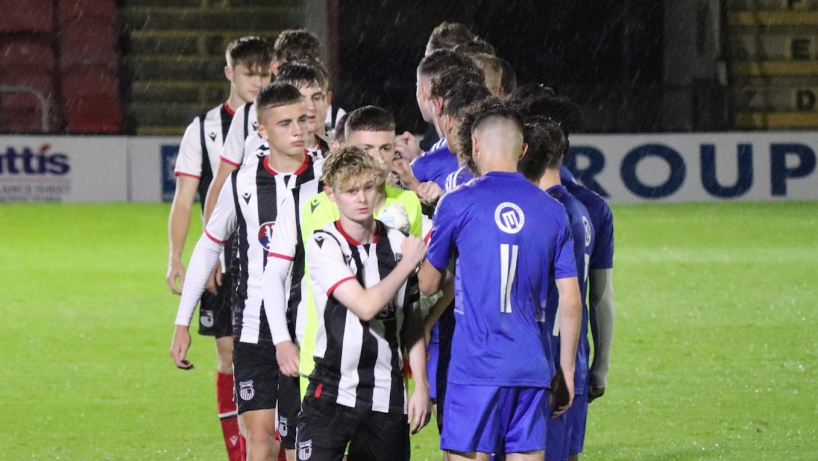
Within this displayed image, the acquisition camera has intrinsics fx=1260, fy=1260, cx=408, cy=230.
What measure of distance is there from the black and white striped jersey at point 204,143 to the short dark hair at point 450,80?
1.58 metres

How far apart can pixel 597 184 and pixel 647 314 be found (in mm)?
7478

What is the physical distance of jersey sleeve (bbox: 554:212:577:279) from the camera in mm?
4090

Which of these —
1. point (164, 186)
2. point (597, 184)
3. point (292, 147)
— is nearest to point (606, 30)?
point (597, 184)

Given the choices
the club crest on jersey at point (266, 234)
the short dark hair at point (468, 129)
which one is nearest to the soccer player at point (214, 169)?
the club crest on jersey at point (266, 234)

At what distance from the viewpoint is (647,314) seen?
10.2 meters

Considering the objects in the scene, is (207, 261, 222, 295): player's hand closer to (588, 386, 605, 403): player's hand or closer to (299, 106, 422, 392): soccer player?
(299, 106, 422, 392): soccer player

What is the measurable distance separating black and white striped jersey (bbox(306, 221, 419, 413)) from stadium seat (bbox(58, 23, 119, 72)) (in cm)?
1862

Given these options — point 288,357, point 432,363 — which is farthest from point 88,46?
point 288,357

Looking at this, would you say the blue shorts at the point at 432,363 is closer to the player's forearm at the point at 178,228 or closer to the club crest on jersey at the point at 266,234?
the club crest on jersey at the point at 266,234

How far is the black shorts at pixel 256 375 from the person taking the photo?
5086mm

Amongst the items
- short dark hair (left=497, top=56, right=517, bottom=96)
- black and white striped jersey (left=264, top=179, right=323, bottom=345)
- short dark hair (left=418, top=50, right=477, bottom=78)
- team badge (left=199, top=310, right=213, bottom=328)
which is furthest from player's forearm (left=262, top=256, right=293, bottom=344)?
short dark hair (left=497, top=56, right=517, bottom=96)

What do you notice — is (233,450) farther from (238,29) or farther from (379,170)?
(238,29)

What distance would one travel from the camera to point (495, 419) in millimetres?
4062

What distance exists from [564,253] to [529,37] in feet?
64.6
